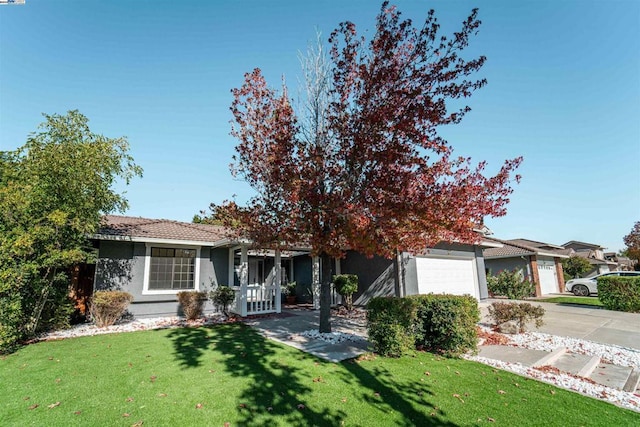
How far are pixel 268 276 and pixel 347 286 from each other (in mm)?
7473

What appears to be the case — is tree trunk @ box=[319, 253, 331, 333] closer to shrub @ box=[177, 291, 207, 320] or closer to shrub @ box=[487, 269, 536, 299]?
shrub @ box=[177, 291, 207, 320]

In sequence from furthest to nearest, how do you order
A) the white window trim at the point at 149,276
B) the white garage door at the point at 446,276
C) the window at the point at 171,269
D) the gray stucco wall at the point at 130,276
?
1. the white garage door at the point at 446,276
2. the window at the point at 171,269
3. the white window trim at the point at 149,276
4. the gray stucco wall at the point at 130,276

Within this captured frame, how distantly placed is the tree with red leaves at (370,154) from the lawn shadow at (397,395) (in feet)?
8.93

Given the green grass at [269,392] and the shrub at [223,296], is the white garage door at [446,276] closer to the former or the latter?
the green grass at [269,392]

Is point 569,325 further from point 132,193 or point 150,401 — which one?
point 132,193

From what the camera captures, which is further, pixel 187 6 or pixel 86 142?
pixel 86 142

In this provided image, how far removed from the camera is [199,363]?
5.96 metres

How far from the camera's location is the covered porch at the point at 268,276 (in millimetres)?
11953

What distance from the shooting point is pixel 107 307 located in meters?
9.83

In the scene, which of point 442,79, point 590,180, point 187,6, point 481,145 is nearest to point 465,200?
point 442,79

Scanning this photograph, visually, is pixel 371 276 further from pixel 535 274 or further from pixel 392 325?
pixel 535 274

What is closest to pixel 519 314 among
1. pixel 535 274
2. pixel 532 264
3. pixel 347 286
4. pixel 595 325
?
pixel 595 325

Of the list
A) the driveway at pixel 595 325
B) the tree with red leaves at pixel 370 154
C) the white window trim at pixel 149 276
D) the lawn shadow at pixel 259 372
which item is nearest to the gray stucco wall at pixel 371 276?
the driveway at pixel 595 325

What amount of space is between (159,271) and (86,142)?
17.5 ft
